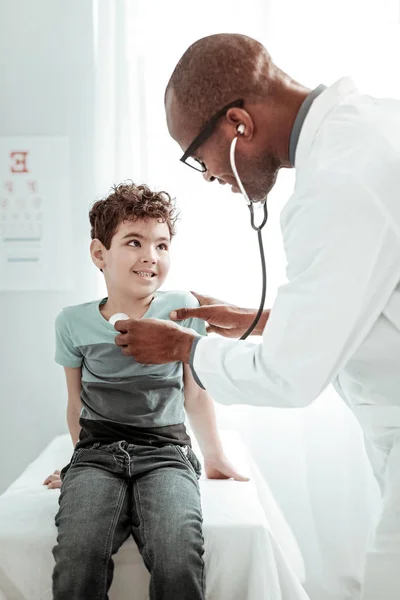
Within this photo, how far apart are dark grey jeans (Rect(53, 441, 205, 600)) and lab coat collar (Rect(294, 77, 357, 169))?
2.64 feet

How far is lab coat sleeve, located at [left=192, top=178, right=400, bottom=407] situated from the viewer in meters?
1.07

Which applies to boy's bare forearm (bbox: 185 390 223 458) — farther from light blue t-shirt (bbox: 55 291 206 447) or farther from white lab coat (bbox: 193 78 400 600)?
white lab coat (bbox: 193 78 400 600)

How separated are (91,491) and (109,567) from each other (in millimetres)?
177

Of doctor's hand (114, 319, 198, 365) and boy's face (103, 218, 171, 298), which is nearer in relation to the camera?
doctor's hand (114, 319, 198, 365)

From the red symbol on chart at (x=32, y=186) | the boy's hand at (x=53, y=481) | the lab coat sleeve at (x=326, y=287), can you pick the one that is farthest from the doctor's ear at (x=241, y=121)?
the red symbol on chart at (x=32, y=186)

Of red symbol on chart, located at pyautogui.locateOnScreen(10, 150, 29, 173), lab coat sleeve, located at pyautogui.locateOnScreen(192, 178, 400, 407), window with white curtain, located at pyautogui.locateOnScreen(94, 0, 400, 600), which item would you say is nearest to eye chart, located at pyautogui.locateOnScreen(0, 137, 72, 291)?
red symbol on chart, located at pyautogui.locateOnScreen(10, 150, 29, 173)

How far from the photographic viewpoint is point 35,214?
8.59 feet

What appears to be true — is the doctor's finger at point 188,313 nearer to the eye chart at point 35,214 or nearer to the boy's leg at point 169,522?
the boy's leg at point 169,522

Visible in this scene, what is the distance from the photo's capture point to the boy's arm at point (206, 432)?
1.93 m

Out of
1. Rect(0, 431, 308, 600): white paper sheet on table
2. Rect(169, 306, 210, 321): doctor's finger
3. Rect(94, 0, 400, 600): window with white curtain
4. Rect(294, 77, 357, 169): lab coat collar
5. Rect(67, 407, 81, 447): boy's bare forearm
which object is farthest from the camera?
Rect(94, 0, 400, 600): window with white curtain

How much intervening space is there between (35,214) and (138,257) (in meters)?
0.91

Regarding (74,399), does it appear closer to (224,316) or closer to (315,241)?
(224,316)

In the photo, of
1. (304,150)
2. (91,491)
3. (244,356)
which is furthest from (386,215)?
(91,491)

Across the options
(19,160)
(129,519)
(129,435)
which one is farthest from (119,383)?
(19,160)
